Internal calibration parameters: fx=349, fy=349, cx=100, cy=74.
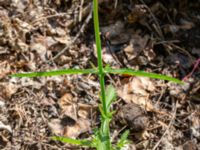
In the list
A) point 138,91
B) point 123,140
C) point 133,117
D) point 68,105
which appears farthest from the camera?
point 138,91

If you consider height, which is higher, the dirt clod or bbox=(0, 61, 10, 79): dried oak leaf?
bbox=(0, 61, 10, 79): dried oak leaf

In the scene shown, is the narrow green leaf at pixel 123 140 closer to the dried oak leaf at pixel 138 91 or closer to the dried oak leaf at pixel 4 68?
the dried oak leaf at pixel 138 91

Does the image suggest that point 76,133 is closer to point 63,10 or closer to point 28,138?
point 28,138

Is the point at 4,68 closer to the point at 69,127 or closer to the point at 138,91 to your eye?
the point at 69,127

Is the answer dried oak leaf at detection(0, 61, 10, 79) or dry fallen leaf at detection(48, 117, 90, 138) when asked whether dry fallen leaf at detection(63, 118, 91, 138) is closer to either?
dry fallen leaf at detection(48, 117, 90, 138)

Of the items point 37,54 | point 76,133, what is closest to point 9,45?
point 37,54

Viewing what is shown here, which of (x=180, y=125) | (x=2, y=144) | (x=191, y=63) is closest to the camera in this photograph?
(x=2, y=144)

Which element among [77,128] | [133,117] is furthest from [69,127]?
[133,117]

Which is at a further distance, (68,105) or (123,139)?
(68,105)

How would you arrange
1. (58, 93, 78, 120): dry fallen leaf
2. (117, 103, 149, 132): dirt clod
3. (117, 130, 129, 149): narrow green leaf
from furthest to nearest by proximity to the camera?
(58, 93, 78, 120): dry fallen leaf
(117, 103, 149, 132): dirt clod
(117, 130, 129, 149): narrow green leaf

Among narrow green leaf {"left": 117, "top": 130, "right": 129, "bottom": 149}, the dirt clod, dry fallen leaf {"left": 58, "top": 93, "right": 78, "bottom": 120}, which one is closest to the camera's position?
narrow green leaf {"left": 117, "top": 130, "right": 129, "bottom": 149}

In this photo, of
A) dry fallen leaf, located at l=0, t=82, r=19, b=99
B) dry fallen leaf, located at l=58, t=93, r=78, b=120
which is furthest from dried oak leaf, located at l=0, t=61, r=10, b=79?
dry fallen leaf, located at l=58, t=93, r=78, b=120
